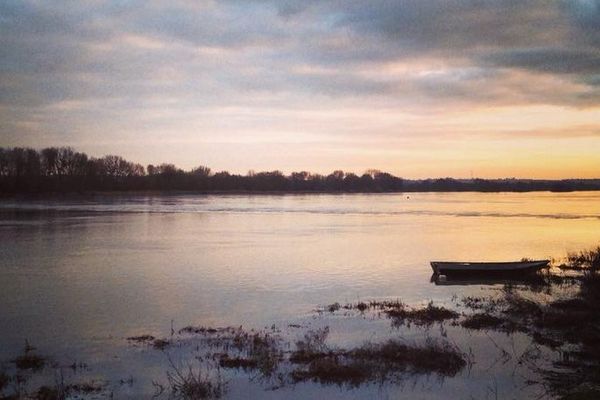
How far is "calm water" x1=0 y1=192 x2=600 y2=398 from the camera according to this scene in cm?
1377

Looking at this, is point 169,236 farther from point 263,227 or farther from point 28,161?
point 28,161

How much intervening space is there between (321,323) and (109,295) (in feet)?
25.4

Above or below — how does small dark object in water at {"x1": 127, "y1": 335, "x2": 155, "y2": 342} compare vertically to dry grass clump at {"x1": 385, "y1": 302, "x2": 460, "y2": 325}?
below

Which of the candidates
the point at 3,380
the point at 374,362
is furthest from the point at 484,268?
the point at 3,380

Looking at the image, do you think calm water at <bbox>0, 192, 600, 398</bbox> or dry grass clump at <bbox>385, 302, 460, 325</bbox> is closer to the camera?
calm water at <bbox>0, 192, 600, 398</bbox>

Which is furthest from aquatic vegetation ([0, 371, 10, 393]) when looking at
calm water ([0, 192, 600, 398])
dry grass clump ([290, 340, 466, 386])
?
dry grass clump ([290, 340, 466, 386])

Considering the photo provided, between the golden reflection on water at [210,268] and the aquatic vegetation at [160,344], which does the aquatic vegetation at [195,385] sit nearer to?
the aquatic vegetation at [160,344]

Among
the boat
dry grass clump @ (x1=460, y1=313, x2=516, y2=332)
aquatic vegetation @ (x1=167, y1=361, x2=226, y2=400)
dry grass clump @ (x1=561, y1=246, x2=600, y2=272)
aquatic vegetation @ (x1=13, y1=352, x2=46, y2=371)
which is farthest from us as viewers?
dry grass clump @ (x1=561, y1=246, x2=600, y2=272)

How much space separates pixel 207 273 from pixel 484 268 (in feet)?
37.8

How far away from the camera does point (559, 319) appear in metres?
13.7

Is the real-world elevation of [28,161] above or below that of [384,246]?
above

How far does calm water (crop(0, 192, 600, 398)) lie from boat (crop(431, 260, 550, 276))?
1132mm

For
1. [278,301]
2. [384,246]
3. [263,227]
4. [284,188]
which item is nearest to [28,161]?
[284,188]

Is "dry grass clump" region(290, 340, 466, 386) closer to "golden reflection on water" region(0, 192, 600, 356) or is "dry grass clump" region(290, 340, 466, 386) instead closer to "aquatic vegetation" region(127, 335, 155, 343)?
"golden reflection on water" region(0, 192, 600, 356)
